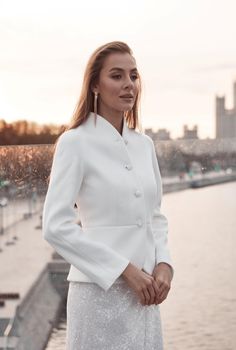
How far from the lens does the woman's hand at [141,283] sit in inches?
32.5

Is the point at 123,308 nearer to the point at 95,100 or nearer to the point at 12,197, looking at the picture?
the point at 95,100

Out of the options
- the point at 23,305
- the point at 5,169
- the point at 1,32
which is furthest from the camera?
the point at 23,305

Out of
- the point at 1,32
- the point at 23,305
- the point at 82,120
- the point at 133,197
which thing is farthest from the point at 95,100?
the point at 23,305

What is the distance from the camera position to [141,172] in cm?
88

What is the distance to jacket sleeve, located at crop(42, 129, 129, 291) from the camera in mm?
823

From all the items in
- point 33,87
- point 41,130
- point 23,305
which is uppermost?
point 41,130

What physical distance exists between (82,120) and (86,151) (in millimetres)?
48

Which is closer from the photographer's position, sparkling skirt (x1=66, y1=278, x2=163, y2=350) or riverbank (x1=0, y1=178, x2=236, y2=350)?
sparkling skirt (x1=66, y1=278, x2=163, y2=350)

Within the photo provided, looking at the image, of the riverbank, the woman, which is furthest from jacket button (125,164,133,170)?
the riverbank

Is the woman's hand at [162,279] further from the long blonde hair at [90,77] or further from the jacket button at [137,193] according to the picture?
the long blonde hair at [90,77]

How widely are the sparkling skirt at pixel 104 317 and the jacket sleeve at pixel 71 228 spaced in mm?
25

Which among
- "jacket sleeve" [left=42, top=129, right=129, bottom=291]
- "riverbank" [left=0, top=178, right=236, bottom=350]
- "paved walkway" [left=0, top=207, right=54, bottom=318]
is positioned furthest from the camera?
"paved walkway" [left=0, top=207, right=54, bottom=318]

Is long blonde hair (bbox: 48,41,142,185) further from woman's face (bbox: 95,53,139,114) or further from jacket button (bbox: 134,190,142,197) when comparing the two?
jacket button (bbox: 134,190,142,197)

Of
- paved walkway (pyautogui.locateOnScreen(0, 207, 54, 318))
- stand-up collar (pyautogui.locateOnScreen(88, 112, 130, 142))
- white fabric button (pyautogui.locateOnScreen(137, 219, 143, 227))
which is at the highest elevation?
stand-up collar (pyautogui.locateOnScreen(88, 112, 130, 142))
